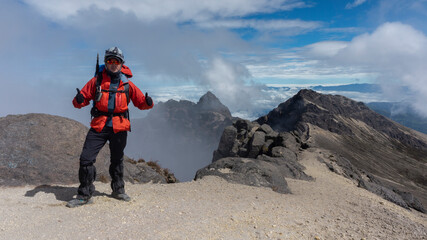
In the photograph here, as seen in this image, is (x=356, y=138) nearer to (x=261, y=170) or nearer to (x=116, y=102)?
(x=261, y=170)

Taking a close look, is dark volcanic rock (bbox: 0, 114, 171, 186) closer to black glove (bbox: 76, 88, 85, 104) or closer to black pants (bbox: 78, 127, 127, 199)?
black pants (bbox: 78, 127, 127, 199)

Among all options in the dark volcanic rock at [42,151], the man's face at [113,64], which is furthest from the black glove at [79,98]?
the dark volcanic rock at [42,151]

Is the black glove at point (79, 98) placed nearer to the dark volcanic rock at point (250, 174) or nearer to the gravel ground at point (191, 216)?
the gravel ground at point (191, 216)

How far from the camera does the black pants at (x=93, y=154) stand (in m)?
8.44

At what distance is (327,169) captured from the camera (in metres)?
24.5

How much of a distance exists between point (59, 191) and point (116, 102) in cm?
424

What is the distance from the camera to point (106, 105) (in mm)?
8281

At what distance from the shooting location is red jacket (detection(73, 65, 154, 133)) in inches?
325

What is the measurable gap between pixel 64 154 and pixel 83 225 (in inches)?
266

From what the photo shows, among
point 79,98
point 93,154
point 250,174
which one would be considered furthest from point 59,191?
point 250,174

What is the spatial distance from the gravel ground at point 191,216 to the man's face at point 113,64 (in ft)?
13.3

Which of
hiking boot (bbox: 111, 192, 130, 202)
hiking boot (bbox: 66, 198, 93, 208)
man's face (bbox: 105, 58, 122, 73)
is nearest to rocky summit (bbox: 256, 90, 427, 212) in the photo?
hiking boot (bbox: 111, 192, 130, 202)

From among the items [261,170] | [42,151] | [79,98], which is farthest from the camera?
[261,170]

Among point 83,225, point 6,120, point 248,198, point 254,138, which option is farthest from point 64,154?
point 254,138
